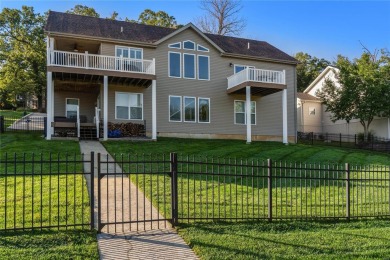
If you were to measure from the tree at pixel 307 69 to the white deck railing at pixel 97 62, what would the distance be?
1464 inches

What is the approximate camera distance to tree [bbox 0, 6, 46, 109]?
128 feet

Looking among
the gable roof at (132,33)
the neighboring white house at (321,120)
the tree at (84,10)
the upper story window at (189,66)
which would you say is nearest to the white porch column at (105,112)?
the gable roof at (132,33)

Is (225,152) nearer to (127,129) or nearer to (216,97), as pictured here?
(127,129)

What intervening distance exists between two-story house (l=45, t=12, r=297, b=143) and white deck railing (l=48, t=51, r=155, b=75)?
0.06 m

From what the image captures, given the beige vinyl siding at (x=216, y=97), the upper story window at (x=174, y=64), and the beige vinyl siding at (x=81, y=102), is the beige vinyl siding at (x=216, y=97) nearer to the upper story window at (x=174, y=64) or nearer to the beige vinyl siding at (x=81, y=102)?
the upper story window at (x=174, y=64)

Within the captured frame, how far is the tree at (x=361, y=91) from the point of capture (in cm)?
2909

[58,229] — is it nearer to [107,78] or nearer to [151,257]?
[151,257]

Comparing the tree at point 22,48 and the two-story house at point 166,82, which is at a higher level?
the tree at point 22,48

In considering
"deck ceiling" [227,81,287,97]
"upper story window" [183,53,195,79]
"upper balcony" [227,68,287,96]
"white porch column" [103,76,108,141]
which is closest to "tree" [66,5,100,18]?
"upper story window" [183,53,195,79]

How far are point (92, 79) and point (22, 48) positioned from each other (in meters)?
24.6

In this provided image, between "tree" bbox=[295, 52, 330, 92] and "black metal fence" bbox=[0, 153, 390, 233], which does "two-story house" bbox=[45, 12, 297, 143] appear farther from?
"tree" bbox=[295, 52, 330, 92]

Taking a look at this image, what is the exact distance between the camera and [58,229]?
6.35 metres

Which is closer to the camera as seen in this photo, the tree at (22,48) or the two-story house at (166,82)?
the two-story house at (166,82)

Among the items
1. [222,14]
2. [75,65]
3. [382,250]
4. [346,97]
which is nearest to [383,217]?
[382,250]
